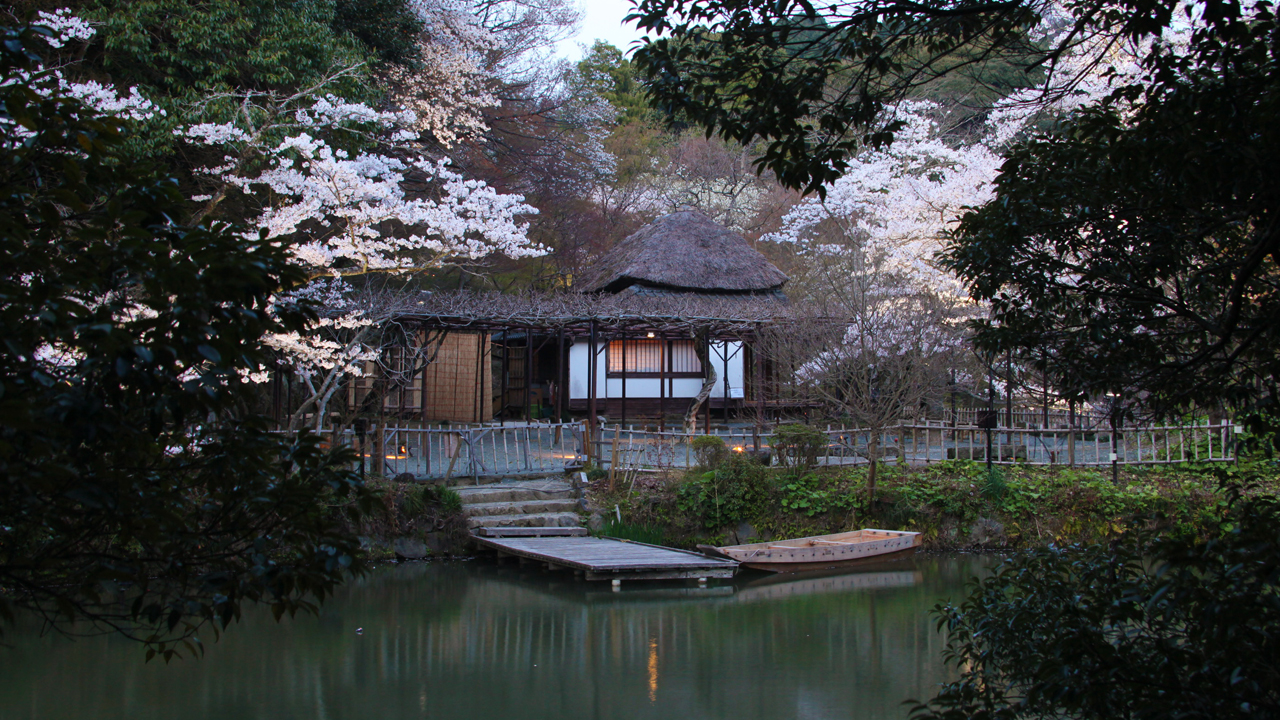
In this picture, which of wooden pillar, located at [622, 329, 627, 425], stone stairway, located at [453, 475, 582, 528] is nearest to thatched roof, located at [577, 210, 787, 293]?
wooden pillar, located at [622, 329, 627, 425]

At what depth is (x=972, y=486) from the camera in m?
12.5

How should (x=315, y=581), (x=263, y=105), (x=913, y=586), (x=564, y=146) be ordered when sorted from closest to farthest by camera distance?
(x=315, y=581), (x=913, y=586), (x=263, y=105), (x=564, y=146)

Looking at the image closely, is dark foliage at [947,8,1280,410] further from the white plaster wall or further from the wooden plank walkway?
the white plaster wall

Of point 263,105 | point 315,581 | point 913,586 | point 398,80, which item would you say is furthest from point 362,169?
point 315,581

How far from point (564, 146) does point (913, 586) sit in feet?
47.2

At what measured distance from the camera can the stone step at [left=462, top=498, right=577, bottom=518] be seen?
12.3 m

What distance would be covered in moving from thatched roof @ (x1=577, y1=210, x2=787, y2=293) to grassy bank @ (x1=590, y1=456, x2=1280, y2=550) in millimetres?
8482

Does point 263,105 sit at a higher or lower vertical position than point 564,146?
lower

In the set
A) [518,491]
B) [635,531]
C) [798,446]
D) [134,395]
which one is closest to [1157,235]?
[134,395]

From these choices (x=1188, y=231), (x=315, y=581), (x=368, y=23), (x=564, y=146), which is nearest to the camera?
(x=315, y=581)

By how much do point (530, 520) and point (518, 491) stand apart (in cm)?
73

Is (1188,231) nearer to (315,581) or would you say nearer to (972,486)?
(315,581)

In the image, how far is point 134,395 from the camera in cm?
215

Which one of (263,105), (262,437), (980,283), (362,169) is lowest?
(262,437)
